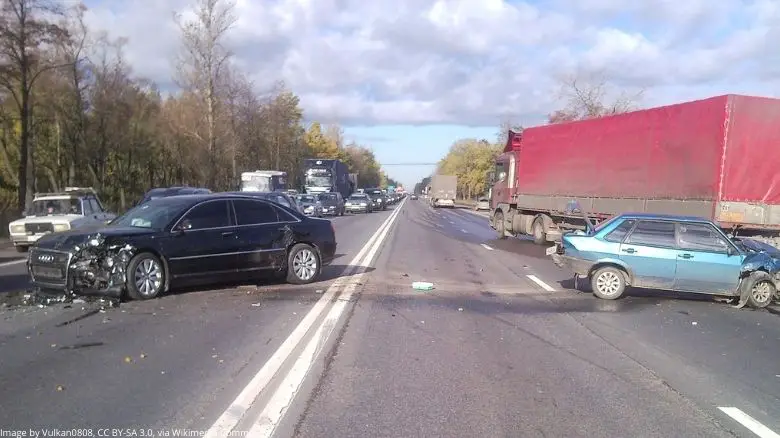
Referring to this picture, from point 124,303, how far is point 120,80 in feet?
125

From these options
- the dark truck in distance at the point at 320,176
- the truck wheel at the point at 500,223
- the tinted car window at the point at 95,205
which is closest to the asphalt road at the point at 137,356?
the tinted car window at the point at 95,205

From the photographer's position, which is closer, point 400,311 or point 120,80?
point 400,311

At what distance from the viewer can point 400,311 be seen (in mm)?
9102

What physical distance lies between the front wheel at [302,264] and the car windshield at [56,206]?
27.9 feet

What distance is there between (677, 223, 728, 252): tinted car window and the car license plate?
30.9 ft

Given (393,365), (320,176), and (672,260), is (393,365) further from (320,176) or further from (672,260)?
(320,176)

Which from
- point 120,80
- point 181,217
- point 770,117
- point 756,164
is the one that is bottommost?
point 181,217

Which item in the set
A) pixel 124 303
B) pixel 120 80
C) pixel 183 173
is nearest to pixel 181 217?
pixel 124 303

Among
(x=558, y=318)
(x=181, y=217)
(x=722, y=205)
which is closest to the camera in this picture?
(x=558, y=318)

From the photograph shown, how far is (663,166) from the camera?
15258 mm

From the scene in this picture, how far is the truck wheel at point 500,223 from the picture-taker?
→ 2555cm

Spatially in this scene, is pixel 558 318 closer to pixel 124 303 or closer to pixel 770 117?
pixel 124 303

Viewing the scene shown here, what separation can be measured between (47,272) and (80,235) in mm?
685

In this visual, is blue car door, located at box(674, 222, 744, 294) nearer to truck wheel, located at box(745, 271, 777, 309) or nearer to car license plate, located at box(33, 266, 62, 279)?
truck wheel, located at box(745, 271, 777, 309)
